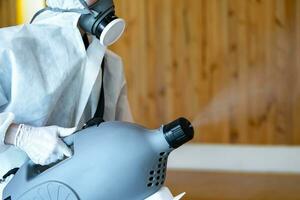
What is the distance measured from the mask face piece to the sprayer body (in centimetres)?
26

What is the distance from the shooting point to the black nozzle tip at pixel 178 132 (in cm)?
90

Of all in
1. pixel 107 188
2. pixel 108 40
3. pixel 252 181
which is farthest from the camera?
pixel 252 181

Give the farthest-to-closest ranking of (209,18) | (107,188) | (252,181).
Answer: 1. (209,18)
2. (252,181)
3. (107,188)

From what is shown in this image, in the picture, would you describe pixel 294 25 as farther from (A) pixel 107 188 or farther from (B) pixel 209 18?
(A) pixel 107 188

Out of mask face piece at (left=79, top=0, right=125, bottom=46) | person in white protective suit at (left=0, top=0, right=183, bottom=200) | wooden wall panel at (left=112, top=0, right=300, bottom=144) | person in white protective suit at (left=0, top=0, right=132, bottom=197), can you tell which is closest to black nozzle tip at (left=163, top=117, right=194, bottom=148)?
person in white protective suit at (left=0, top=0, right=183, bottom=200)

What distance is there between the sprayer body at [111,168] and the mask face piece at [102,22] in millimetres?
263

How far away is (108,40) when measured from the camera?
3.76ft

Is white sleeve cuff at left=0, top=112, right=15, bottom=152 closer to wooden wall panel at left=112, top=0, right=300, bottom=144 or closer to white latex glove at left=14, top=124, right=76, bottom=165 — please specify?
white latex glove at left=14, top=124, right=76, bottom=165

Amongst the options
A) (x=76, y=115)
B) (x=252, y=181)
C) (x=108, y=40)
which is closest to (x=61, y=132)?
(x=76, y=115)

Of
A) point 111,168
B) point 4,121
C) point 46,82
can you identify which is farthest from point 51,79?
point 111,168

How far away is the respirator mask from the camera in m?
1.12

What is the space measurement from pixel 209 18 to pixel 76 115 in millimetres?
2417

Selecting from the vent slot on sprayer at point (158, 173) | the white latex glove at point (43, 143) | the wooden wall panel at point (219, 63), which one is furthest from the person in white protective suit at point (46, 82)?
the wooden wall panel at point (219, 63)

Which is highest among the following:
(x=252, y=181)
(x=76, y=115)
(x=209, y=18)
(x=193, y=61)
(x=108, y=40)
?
(x=108, y=40)
